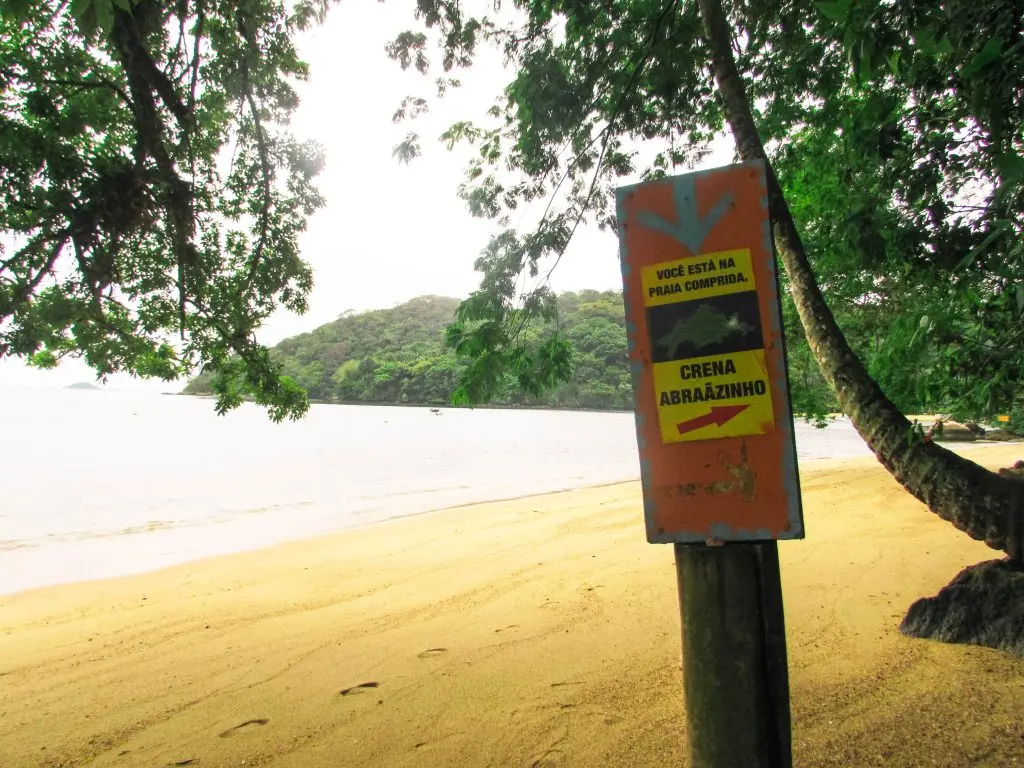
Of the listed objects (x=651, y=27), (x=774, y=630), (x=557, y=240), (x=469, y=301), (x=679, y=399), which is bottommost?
(x=774, y=630)

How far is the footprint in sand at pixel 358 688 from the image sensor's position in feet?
11.1

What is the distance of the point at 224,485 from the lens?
18016 millimetres

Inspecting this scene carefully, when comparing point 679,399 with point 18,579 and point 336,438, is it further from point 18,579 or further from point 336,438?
point 336,438

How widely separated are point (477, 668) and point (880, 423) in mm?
2604

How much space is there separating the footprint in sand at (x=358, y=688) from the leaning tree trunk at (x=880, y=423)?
9.97 ft

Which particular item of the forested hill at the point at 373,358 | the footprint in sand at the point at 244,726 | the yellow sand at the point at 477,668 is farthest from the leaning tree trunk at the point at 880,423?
the forested hill at the point at 373,358

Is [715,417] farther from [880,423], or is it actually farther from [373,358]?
[373,358]

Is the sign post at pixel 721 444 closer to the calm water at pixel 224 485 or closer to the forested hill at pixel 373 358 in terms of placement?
the calm water at pixel 224 485

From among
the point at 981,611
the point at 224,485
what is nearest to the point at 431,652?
the point at 981,611

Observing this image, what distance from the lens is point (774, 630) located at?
1.32 meters

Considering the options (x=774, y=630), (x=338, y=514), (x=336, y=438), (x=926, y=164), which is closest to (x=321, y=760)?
(x=774, y=630)

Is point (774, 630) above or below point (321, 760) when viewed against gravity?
above

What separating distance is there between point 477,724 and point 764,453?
7.42 ft

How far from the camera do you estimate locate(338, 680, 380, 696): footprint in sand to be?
3396 mm
